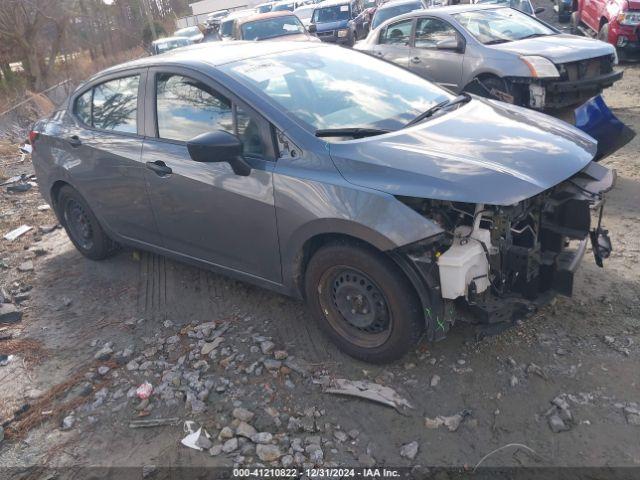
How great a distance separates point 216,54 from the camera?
13.3 ft

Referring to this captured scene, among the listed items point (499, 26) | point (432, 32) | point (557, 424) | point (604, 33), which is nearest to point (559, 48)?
point (499, 26)

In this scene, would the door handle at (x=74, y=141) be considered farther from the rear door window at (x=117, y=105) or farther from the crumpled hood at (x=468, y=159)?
the crumpled hood at (x=468, y=159)

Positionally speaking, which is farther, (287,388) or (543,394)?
(287,388)

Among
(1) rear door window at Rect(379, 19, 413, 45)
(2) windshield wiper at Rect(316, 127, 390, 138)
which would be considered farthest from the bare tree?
(2) windshield wiper at Rect(316, 127, 390, 138)

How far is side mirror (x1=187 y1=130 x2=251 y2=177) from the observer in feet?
10.7

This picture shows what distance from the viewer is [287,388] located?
10.9 ft

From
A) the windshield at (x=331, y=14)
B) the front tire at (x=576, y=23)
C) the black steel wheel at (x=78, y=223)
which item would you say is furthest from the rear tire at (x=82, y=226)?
the windshield at (x=331, y=14)

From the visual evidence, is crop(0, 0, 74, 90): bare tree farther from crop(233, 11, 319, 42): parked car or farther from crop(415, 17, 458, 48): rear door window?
crop(415, 17, 458, 48): rear door window

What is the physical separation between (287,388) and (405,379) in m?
0.71

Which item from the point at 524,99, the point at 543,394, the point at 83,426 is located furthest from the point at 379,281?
the point at 524,99

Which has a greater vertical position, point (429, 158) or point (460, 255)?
point (429, 158)

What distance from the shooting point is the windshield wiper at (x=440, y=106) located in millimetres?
3662

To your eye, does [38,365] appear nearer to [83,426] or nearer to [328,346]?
[83,426]

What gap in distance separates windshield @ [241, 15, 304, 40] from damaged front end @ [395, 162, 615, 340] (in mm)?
12139
